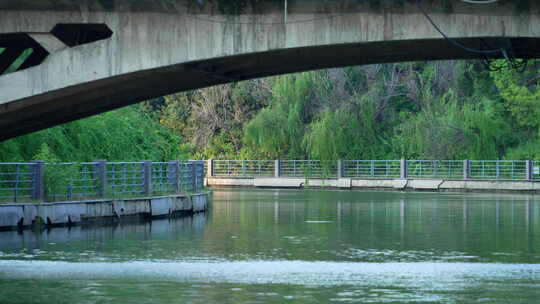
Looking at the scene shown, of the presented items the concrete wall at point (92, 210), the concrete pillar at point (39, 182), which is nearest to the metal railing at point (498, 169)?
the concrete wall at point (92, 210)

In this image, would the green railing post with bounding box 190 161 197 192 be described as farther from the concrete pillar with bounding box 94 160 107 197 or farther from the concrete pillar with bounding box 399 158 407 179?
the concrete pillar with bounding box 399 158 407 179

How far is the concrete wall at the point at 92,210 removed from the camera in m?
28.8

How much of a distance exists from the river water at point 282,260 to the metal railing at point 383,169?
2780cm

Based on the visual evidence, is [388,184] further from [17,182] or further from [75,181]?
[17,182]

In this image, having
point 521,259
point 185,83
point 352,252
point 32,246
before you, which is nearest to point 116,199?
point 185,83

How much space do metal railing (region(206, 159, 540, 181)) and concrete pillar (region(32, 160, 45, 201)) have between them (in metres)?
36.8

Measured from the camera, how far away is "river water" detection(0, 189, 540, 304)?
16828 millimetres

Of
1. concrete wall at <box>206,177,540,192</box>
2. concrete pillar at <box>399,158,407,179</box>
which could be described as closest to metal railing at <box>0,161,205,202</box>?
concrete wall at <box>206,177,540,192</box>

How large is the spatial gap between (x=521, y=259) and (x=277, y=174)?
49890 mm

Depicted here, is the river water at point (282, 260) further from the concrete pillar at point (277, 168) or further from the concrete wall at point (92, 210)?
the concrete pillar at point (277, 168)

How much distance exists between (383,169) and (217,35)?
1803 inches

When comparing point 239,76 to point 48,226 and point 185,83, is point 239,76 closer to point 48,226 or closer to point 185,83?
point 185,83

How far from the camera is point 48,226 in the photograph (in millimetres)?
29766

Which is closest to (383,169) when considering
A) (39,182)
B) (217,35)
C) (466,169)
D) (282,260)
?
(466,169)
